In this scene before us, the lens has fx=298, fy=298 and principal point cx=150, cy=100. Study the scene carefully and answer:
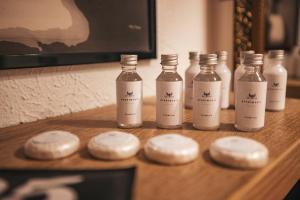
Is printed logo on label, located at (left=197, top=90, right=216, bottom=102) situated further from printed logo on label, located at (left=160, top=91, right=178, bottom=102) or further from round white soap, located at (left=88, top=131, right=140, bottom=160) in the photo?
round white soap, located at (left=88, top=131, right=140, bottom=160)

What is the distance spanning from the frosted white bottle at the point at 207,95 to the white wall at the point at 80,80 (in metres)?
0.31

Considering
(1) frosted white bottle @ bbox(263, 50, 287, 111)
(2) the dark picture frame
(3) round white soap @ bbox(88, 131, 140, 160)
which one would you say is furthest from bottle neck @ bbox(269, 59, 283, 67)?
(3) round white soap @ bbox(88, 131, 140, 160)

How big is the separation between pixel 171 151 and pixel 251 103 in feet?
0.70

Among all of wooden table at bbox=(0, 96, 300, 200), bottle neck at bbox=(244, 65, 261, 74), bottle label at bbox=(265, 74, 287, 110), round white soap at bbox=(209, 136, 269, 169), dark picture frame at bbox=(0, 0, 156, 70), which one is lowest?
wooden table at bbox=(0, 96, 300, 200)

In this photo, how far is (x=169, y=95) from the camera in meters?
0.56

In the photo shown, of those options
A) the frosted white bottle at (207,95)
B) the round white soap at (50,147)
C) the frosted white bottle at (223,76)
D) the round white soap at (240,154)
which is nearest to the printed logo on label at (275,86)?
the frosted white bottle at (223,76)

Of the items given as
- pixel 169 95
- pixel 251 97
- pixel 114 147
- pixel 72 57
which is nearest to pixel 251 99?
pixel 251 97

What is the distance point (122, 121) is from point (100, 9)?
0.31m

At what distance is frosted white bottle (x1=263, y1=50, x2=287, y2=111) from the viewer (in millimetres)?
704

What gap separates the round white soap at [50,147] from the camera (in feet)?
1.39

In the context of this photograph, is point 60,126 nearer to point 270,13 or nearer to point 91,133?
point 91,133

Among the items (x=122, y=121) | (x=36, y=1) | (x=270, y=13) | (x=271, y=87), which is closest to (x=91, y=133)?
(x=122, y=121)

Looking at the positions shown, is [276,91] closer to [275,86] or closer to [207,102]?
[275,86]

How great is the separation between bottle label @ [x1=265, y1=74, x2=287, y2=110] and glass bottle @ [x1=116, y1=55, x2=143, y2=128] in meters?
0.33
